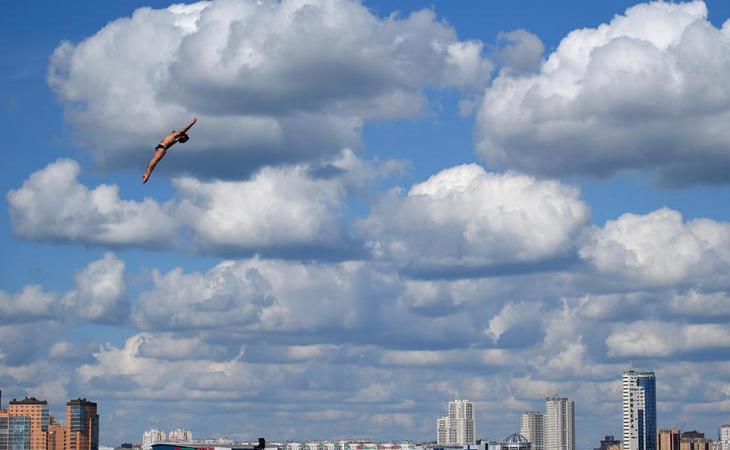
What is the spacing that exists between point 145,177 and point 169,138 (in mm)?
3176

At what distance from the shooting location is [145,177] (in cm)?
8425

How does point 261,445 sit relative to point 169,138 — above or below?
below

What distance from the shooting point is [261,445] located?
427 ft

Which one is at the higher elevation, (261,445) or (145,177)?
(145,177)

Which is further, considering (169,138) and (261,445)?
(261,445)

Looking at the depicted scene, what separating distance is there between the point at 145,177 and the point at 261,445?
51999mm

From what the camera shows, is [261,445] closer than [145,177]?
No

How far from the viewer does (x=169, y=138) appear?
82875 mm

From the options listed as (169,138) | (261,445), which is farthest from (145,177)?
(261,445)

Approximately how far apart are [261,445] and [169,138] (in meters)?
54.2

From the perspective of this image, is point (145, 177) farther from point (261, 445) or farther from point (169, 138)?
Result: point (261, 445)
